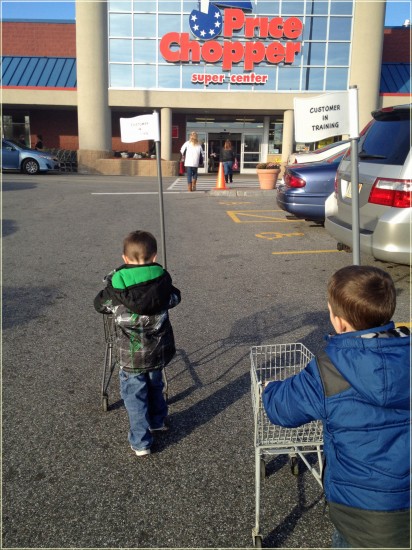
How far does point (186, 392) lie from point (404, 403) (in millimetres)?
2288

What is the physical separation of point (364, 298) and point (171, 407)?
7.01 ft

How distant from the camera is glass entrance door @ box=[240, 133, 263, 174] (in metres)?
29.9

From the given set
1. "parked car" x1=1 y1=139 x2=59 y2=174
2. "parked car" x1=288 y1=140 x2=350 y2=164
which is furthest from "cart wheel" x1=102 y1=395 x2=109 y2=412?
"parked car" x1=1 y1=139 x2=59 y2=174

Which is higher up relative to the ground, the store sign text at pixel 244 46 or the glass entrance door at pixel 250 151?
the store sign text at pixel 244 46

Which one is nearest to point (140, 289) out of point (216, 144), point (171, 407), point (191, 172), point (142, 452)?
point (142, 452)

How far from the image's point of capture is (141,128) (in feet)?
13.9

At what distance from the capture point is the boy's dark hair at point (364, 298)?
5.82 ft

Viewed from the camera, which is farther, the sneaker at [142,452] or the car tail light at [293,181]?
the car tail light at [293,181]

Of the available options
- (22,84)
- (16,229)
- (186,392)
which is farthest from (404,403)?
(22,84)

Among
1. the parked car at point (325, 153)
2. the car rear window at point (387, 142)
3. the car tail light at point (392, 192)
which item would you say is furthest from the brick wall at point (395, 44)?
Result: the car tail light at point (392, 192)

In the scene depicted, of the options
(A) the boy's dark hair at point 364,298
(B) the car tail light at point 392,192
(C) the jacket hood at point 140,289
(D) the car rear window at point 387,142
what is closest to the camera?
(A) the boy's dark hair at point 364,298

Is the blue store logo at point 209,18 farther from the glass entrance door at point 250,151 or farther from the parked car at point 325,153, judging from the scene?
the parked car at point 325,153

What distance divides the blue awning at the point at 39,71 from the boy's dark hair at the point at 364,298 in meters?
28.8

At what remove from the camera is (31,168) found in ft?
74.8
